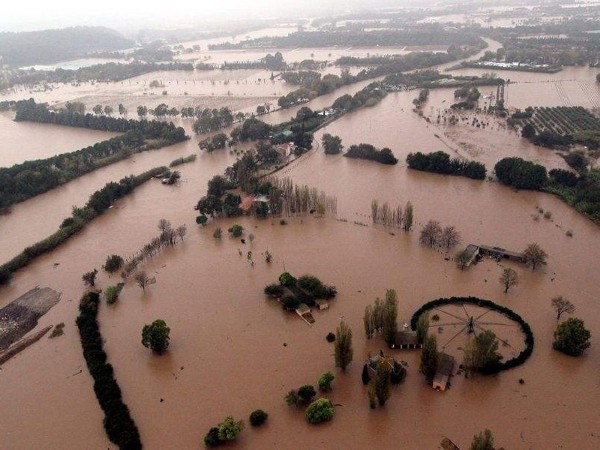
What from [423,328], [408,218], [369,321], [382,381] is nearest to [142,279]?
[369,321]

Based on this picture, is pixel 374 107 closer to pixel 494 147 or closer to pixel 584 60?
pixel 494 147

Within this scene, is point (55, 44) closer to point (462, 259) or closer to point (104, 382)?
point (104, 382)

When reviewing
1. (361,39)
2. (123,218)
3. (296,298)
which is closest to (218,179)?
(123,218)

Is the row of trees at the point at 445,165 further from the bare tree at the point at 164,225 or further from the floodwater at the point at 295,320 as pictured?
the bare tree at the point at 164,225

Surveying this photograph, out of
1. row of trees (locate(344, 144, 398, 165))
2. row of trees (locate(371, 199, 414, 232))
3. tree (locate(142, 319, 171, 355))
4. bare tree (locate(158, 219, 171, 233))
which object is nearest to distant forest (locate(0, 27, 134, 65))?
row of trees (locate(344, 144, 398, 165))

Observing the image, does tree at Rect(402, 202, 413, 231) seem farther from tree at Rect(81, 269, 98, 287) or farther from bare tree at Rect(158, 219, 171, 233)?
tree at Rect(81, 269, 98, 287)

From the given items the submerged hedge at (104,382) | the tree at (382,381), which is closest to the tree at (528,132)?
the tree at (382,381)
